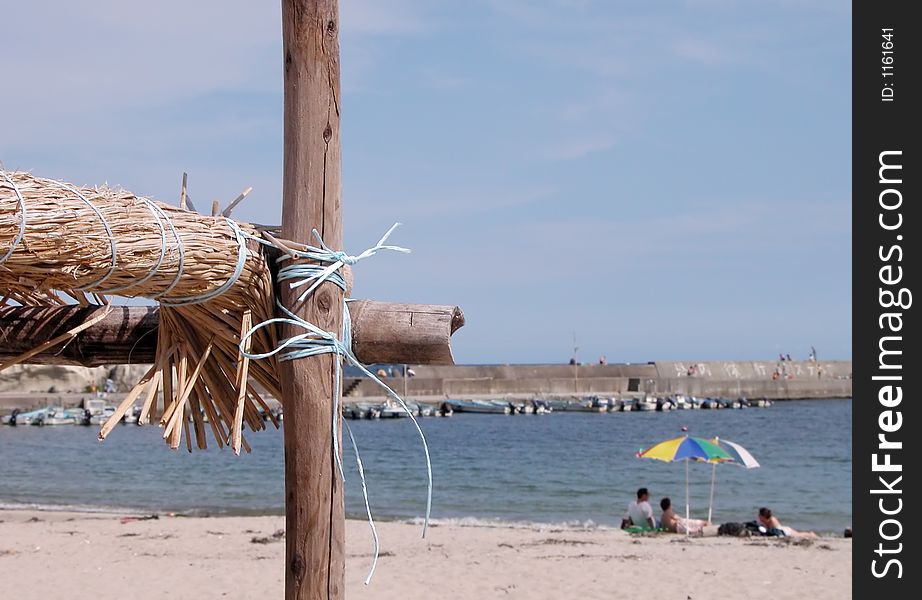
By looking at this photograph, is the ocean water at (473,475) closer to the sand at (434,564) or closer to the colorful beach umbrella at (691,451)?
the colorful beach umbrella at (691,451)

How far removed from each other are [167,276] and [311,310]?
40 centimetres

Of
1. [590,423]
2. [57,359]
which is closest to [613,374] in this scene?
[590,423]

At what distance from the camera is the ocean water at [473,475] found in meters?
19.3

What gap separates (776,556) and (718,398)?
152 ft

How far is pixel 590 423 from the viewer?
45.6 metres

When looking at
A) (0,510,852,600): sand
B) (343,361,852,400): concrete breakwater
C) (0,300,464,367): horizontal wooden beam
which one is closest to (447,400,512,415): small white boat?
(343,361,852,400): concrete breakwater

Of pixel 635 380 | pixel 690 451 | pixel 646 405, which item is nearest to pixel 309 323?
pixel 690 451

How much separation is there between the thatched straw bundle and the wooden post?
0.52 ft

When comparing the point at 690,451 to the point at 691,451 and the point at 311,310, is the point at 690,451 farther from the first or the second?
Result: the point at 311,310

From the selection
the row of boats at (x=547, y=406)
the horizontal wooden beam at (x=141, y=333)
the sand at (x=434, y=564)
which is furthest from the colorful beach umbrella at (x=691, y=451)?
the row of boats at (x=547, y=406)

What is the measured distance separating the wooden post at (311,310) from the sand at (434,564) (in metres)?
6.63

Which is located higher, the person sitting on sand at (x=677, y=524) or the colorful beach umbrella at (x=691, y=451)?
the colorful beach umbrella at (x=691, y=451)

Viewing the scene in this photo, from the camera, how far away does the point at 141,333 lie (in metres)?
3.16

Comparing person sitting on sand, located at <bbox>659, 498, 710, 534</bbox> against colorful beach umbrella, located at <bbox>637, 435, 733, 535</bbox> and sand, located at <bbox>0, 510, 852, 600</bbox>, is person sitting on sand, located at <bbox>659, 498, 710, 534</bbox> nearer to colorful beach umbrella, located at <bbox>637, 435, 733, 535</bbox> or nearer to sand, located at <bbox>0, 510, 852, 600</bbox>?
colorful beach umbrella, located at <bbox>637, 435, 733, 535</bbox>
